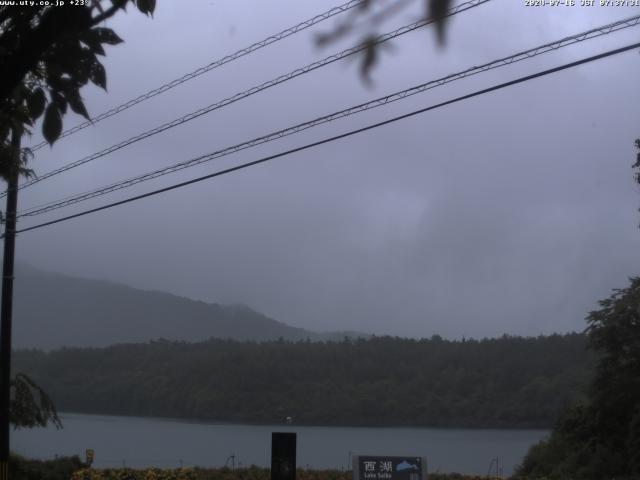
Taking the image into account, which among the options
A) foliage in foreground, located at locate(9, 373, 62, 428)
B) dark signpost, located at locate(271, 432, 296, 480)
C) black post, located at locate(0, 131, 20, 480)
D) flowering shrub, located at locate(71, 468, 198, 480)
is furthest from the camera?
foliage in foreground, located at locate(9, 373, 62, 428)

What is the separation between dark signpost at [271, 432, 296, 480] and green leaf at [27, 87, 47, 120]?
10.0 metres

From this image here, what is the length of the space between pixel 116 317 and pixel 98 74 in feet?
280

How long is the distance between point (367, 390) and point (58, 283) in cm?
6226

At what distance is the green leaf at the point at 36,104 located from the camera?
5012 mm

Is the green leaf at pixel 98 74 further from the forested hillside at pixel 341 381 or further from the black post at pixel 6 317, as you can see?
the forested hillside at pixel 341 381

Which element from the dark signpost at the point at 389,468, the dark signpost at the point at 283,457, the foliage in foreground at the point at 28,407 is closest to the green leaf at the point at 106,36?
the dark signpost at the point at 283,457

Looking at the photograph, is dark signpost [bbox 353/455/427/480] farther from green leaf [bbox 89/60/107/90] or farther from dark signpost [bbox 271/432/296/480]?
green leaf [bbox 89/60/107/90]

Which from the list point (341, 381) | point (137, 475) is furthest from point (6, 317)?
point (341, 381)

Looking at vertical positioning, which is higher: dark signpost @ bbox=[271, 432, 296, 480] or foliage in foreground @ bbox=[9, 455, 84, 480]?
dark signpost @ bbox=[271, 432, 296, 480]

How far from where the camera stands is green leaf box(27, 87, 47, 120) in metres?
5.01

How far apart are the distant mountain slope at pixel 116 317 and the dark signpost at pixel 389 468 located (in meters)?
54.3

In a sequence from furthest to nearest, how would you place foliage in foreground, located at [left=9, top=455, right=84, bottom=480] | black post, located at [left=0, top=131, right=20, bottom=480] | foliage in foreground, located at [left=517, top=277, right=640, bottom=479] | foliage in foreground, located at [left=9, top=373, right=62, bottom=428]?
1. foliage in foreground, located at [left=517, top=277, right=640, bottom=479]
2. foliage in foreground, located at [left=9, top=373, right=62, bottom=428]
3. foliage in foreground, located at [left=9, top=455, right=84, bottom=480]
4. black post, located at [left=0, top=131, right=20, bottom=480]

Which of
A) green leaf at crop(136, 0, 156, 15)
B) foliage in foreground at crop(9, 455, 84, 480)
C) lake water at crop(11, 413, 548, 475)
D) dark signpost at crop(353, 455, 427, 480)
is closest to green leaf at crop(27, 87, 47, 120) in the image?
green leaf at crop(136, 0, 156, 15)

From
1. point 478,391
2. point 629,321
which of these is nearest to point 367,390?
point 478,391
